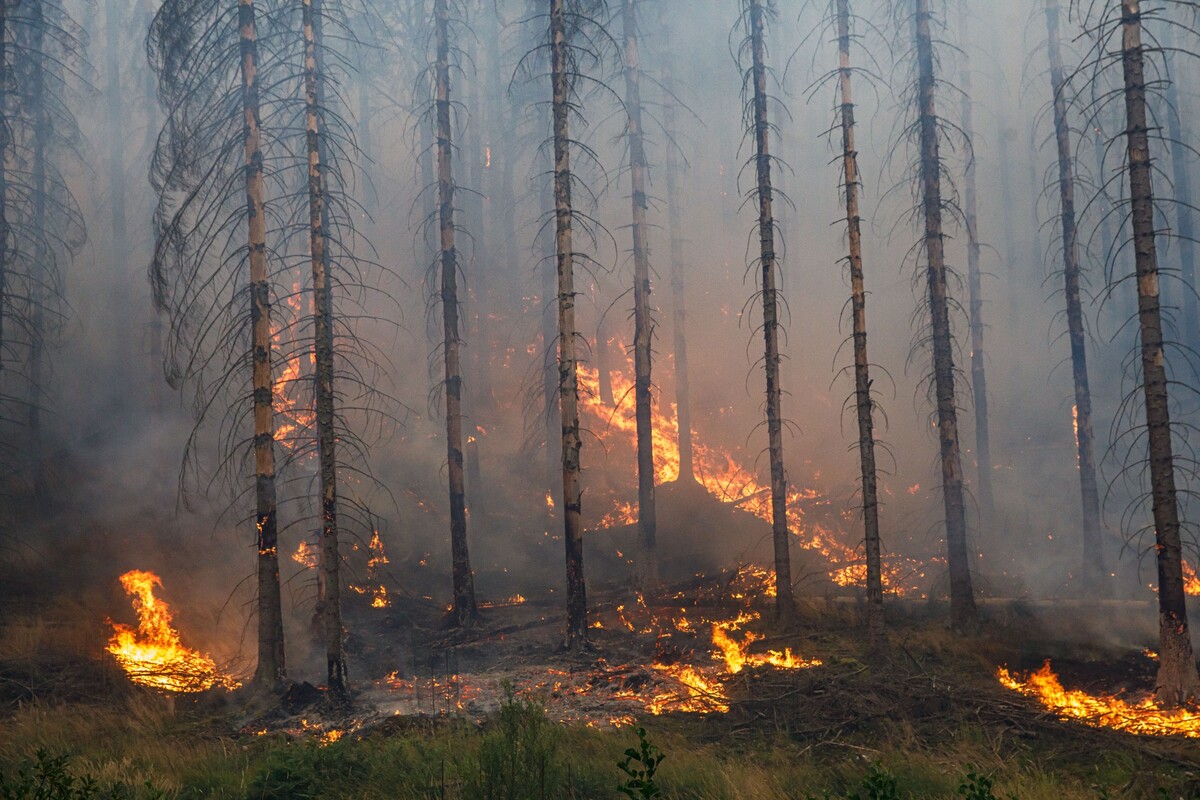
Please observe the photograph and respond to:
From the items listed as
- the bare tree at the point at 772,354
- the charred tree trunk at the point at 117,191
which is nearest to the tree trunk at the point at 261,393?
the bare tree at the point at 772,354

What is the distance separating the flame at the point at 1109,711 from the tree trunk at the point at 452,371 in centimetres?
1118

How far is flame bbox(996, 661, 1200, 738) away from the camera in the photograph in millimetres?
9477

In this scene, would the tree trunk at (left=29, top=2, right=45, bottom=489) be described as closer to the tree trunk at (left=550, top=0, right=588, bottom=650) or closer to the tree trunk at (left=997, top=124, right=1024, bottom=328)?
the tree trunk at (left=550, top=0, right=588, bottom=650)

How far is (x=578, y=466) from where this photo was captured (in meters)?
15.8

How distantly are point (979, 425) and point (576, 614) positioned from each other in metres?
17.2

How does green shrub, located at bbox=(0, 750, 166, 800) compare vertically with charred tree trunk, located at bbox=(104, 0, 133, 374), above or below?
below

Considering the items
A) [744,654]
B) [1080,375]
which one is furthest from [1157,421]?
[1080,375]

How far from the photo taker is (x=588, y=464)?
100 ft

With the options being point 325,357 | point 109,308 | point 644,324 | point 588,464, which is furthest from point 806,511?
point 109,308

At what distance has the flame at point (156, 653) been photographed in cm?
1363

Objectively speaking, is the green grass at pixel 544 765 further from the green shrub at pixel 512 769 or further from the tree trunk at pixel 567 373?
the tree trunk at pixel 567 373

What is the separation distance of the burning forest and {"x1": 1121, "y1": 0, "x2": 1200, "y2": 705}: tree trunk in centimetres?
7

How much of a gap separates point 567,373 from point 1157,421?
1005 cm

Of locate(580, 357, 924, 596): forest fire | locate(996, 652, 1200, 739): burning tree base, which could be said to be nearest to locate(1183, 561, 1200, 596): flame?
locate(580, 357, 924, 596): forest fire
